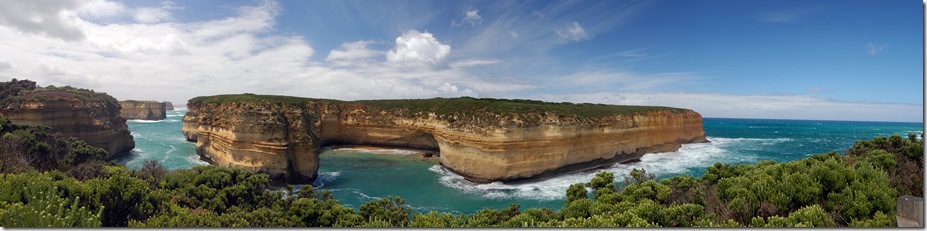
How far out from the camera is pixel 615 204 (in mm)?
9578

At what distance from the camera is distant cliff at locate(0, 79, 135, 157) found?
103 feet

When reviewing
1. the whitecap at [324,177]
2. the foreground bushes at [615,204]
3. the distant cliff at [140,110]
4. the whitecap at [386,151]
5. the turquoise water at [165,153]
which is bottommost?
the whitecap at [324,177]

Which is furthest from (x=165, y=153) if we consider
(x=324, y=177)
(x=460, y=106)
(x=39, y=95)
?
(x=460, y=106)

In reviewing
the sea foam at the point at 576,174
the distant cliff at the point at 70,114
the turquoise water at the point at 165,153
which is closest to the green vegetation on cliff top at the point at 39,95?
the distant cliff at the point at 70,114

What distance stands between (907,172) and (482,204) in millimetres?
16795

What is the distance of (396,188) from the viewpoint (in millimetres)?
26000

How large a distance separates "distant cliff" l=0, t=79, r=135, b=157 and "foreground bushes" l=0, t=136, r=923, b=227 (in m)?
30.8

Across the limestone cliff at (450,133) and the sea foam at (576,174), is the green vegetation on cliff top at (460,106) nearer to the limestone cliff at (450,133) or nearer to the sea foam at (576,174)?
the limestone cliff at (450,133)

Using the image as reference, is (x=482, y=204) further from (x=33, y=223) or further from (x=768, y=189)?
(x=33, y=223)

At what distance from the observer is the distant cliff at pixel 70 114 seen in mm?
31516

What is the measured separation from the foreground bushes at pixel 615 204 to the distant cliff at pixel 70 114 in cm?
3083

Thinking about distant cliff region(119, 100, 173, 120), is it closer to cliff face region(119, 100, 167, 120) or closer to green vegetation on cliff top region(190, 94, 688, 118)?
cliff face region(119, 100, 167, 120)

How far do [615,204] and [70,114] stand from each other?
4535cm

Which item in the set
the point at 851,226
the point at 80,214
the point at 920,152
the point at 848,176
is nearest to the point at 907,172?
the point at 920,152
